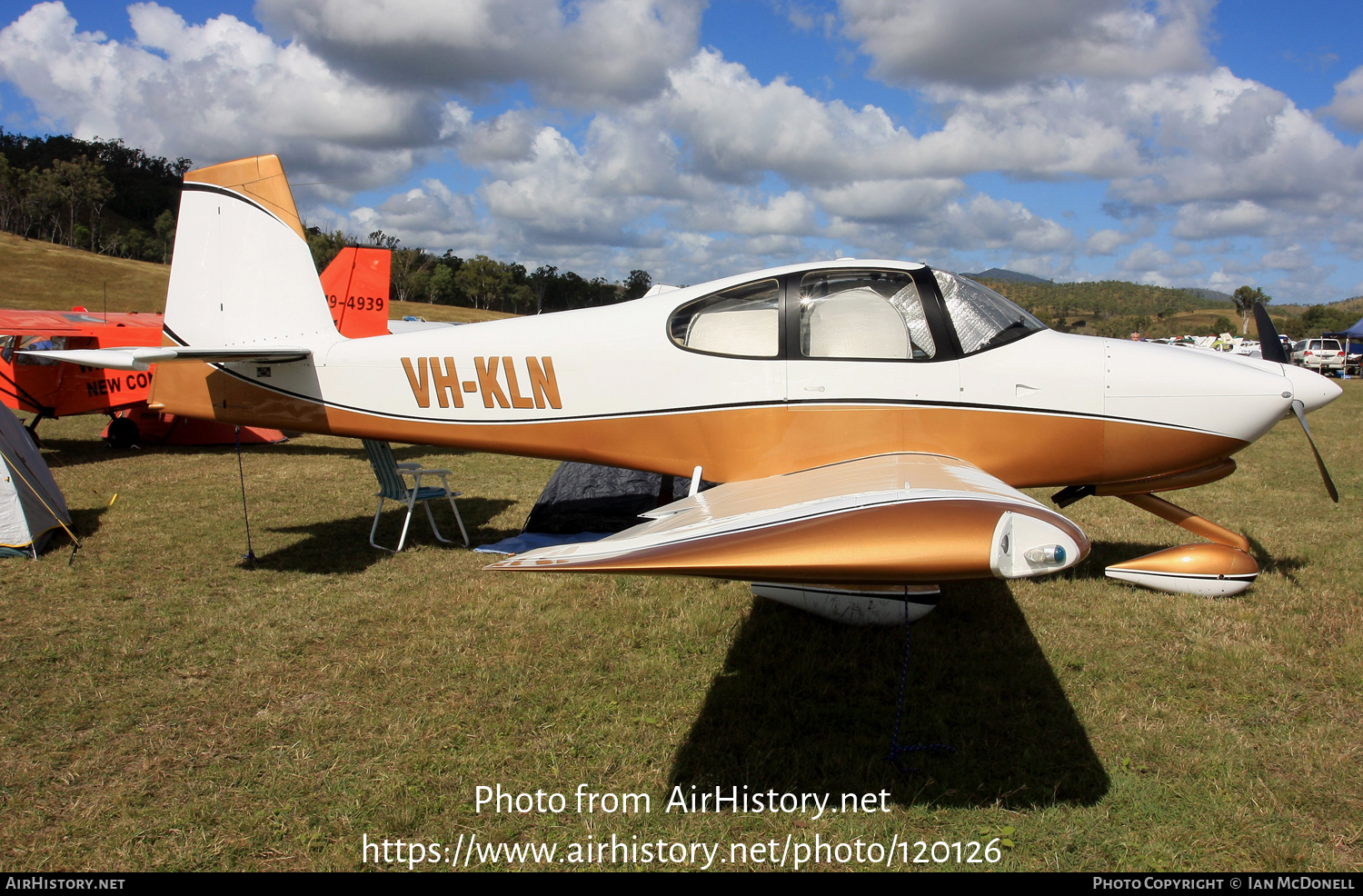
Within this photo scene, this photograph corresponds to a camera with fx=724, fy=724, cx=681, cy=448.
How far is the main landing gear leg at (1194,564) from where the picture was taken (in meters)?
5.11

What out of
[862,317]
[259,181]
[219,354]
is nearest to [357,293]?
[259,181]

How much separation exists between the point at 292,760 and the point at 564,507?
4.02m

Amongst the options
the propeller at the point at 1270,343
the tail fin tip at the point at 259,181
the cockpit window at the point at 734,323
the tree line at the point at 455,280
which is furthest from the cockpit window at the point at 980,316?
the tree line at the point at 455,280

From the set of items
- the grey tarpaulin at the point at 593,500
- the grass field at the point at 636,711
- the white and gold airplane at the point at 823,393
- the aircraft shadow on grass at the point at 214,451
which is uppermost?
the white and gold airplane at the point at 823,393

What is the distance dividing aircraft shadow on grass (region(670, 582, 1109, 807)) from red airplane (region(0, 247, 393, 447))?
374 inches

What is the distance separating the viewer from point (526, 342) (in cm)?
459

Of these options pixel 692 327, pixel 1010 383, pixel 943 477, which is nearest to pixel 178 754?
pixel 692 327

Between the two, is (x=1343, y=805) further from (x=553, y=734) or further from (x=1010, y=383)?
(x=553, y=734)

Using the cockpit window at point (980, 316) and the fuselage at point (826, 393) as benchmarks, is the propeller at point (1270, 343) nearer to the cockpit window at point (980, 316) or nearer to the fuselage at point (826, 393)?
the fuselage at point (826, 393)

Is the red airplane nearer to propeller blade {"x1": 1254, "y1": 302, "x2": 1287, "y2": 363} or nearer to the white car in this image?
propeller blade {"x1": 1254, "y1": 302, "x2": 1287, "y2": 363}

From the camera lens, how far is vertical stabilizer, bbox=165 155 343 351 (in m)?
5.36

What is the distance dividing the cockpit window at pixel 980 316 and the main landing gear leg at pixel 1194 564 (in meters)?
1.75

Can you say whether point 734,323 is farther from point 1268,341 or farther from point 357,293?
point 357,293

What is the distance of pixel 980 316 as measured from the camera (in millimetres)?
4164
